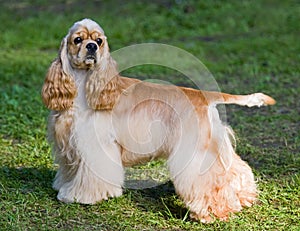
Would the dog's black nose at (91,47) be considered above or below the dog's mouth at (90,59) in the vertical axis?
above

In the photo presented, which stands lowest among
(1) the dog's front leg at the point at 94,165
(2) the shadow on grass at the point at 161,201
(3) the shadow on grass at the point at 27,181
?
(3) the shadow on grass at the point at 27,181

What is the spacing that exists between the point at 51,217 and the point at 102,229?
0.42 metres

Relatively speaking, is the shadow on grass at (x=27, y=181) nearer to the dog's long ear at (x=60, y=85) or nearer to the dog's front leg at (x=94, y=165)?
the dog's front leg at (x=94, y=165)

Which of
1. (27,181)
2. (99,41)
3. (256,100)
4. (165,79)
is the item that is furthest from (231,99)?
(165,79)

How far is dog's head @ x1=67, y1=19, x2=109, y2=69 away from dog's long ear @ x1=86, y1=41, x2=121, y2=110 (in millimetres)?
55

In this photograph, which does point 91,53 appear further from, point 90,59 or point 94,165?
point 94,165

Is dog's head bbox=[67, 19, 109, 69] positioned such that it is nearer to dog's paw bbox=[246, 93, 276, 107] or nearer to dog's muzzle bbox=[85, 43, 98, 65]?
dog's muzzle bbox=[85, 43, 98, 65]

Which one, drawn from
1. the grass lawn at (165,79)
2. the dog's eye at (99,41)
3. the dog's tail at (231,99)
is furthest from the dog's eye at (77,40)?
the grass lawn at (165,79)

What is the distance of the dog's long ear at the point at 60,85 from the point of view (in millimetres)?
5184

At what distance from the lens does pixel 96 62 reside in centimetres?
515

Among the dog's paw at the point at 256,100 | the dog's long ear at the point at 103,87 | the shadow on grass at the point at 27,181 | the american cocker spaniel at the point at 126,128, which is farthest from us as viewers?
the shadow on grass at the point at 27,181

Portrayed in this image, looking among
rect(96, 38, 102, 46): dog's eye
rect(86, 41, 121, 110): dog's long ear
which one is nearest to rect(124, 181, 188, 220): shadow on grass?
rect(86, 41, 121, 110): dog's long ear

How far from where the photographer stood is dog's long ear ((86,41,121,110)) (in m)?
5.16

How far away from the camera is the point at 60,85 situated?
518cm
